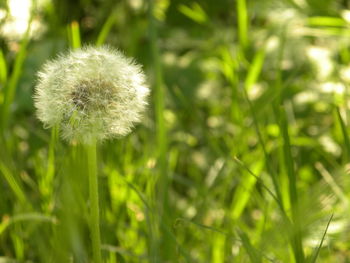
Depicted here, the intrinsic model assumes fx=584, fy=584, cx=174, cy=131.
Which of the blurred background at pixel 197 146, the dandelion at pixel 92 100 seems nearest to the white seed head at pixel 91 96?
the dandelion at pixel 92 100

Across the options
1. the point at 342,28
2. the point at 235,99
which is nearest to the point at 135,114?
the point at 235,99

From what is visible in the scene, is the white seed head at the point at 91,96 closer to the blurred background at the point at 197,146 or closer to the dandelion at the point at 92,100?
the dandelion at the point at 92,100

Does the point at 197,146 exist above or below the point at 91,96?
below

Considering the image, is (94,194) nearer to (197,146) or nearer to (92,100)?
(92,100)

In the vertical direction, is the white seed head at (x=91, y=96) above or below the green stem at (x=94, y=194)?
above

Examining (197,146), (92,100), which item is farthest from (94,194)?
(197,146)

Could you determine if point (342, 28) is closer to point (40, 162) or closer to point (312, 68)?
point (312, 68)
